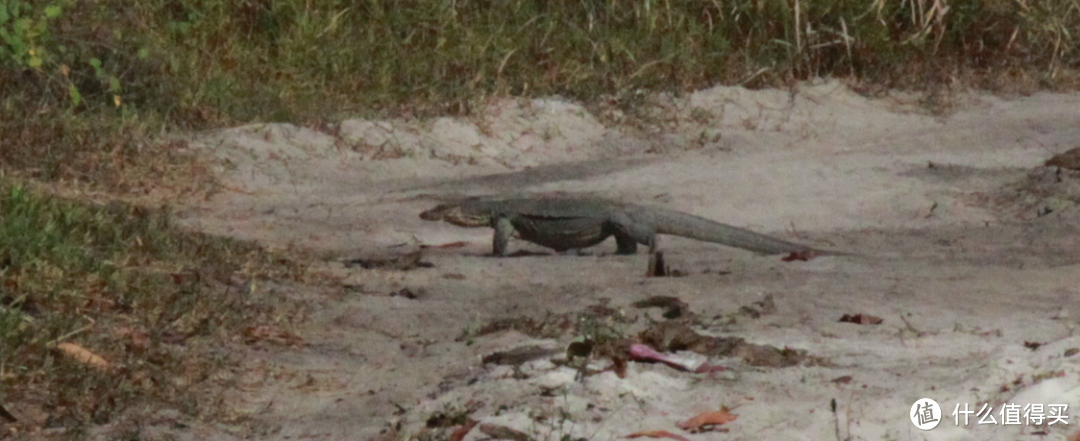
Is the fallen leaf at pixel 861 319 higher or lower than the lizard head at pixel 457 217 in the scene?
higher

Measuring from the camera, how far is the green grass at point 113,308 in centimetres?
323

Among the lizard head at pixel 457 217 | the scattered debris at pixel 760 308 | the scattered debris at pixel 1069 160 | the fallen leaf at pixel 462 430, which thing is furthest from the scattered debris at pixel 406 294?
the scattered debris at pixel 1069 160

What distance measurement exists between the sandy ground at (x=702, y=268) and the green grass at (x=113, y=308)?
0.19 meters

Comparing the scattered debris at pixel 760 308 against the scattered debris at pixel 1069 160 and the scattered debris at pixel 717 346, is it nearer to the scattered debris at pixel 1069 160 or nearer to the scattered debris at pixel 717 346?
the scattered debris at pixel 717 346

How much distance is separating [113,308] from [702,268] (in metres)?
2.26

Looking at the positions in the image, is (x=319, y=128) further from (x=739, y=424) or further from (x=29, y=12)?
(x=739, y=424)

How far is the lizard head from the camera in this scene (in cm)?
601

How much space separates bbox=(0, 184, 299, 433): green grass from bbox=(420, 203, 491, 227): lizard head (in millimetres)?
1127

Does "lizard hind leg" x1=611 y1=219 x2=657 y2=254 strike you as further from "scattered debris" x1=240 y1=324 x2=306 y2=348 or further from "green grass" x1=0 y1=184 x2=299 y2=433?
"scattered debris" x1=240 y1=324 x2=306 y2=348

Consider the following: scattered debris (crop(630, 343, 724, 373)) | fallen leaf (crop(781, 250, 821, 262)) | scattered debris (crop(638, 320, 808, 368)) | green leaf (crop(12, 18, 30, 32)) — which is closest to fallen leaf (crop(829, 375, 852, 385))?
scattered debris (crop(638, 320, 808, 368))

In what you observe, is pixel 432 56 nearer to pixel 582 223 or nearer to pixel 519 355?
A: pixel 582 223

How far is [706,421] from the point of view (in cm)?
291

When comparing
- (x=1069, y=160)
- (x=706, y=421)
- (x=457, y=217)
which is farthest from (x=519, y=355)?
(x=1069, y=160)

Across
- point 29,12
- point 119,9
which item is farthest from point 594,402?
point 119,9
